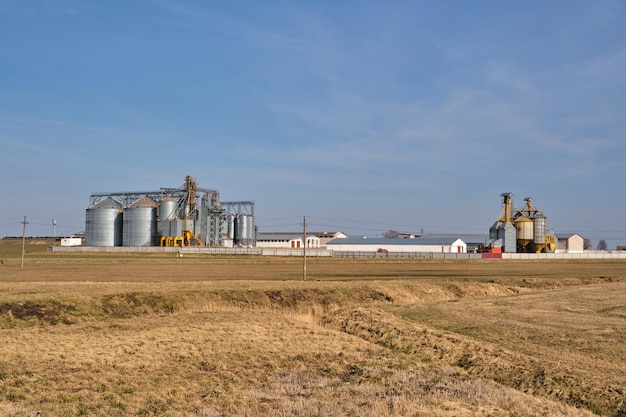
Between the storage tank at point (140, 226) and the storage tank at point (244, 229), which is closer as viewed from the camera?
the storage tank at point (140, 226)

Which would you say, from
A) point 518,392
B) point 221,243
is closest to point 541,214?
point 221,243

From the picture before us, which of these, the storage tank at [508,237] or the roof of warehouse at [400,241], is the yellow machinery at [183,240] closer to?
the roof of warehouse at [400,241]

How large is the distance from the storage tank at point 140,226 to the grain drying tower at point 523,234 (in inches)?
2866

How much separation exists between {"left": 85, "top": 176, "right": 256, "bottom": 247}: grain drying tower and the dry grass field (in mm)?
95177

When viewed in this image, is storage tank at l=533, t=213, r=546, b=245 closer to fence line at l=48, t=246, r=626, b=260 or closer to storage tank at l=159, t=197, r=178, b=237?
fence line at l=48, t=246, r=626, b=260

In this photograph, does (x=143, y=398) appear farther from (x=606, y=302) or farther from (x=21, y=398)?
(x=606, y=302)

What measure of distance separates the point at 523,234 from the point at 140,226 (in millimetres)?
81984

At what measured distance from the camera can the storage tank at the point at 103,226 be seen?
448ft

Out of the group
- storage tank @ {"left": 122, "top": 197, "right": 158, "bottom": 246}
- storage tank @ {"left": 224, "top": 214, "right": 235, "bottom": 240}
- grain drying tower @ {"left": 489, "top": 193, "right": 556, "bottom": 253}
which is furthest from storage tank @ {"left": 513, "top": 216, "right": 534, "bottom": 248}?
storage tank @ {"left": 122, "top": 197, "right": 158, "bottom": 246}

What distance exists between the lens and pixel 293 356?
22.0 metres

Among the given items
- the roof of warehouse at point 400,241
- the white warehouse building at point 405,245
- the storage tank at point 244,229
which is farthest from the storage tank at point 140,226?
the roof of warehouse at point 400,241

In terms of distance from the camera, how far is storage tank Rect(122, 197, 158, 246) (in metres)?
133

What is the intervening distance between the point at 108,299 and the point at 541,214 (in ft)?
399

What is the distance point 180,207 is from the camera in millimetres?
135875
